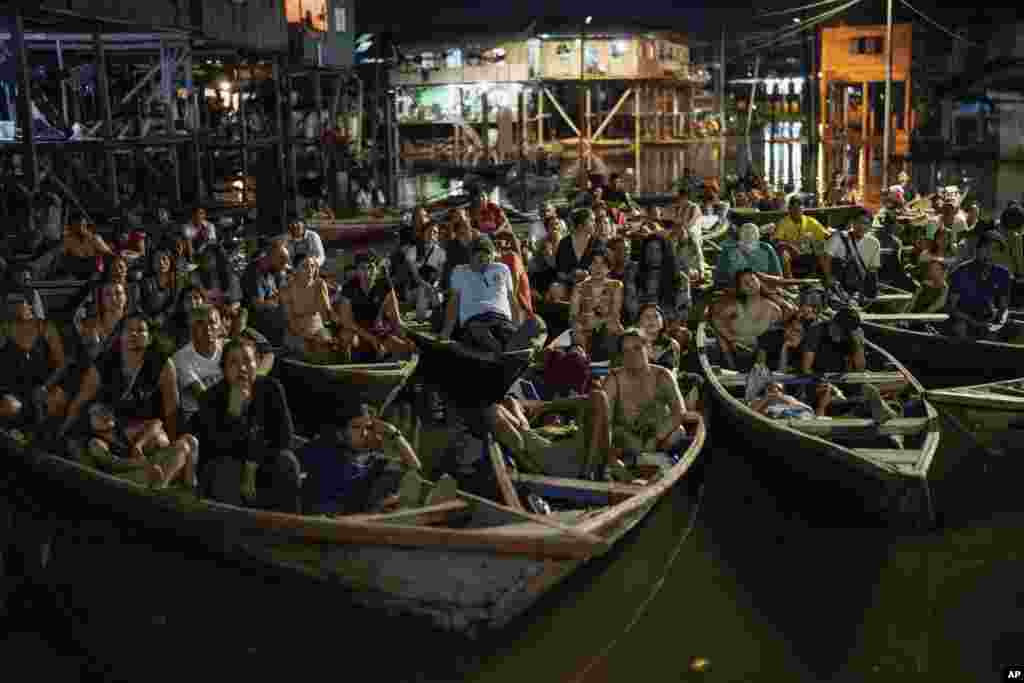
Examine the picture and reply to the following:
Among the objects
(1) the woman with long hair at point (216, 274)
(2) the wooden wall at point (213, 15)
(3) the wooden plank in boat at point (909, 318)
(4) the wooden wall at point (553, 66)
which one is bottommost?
(3) the wooden plank in boat at point (909, 318)

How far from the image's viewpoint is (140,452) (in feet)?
25.3

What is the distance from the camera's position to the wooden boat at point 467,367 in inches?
446

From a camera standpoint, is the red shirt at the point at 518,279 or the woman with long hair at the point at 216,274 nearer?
the woman with long hair at the point at 216,274

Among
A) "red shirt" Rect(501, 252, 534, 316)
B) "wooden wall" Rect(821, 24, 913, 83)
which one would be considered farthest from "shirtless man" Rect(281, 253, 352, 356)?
"wooden wall" Rect(821, 24, 913, 83)

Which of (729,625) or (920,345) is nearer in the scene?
(729,625)

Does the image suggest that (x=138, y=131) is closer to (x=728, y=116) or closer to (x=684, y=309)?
(x=684, y=309)

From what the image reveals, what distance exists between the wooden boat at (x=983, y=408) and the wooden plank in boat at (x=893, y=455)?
2.81ft

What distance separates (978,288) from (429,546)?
24.1ft

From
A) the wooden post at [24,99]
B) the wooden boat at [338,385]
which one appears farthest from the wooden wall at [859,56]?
the wooden boat at [338,385]

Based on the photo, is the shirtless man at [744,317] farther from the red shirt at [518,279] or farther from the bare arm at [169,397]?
the bare arm at [169,397]

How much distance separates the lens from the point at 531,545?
621cm

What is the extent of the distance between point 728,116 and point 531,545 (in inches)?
2856

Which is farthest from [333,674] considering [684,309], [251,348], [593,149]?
[593,149]

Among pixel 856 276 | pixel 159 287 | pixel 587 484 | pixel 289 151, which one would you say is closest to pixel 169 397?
pixel 587 484
